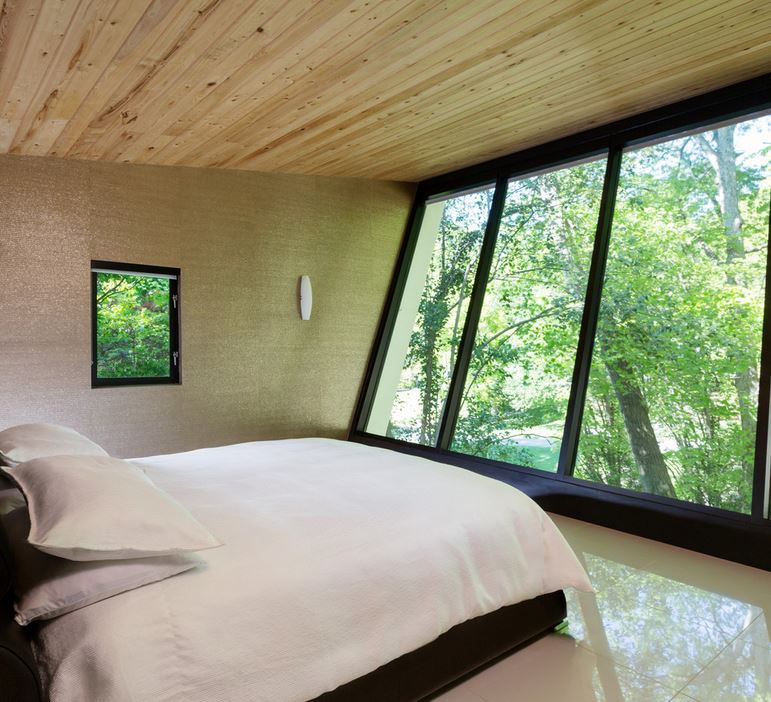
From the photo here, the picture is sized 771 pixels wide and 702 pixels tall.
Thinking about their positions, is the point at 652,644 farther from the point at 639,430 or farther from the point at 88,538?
the point at 88,538

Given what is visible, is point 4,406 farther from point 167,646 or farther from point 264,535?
point 167,646

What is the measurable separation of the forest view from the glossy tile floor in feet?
2.41

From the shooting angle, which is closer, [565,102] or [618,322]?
[565,102]

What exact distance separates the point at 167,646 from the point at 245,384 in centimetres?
356

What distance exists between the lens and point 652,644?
2285 mm

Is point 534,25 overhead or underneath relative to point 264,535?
overhead

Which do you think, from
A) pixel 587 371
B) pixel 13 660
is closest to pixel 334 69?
pixel 587 371

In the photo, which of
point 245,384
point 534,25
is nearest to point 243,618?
point 534,25

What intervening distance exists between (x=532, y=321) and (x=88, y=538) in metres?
3.74

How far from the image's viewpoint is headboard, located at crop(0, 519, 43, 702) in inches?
45.8

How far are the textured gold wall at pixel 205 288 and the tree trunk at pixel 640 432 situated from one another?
91.8 inches

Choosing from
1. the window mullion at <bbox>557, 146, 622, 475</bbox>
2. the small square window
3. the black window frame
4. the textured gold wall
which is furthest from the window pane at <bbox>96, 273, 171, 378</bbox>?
the window mullion at <bbox>557, 146, 622, 475</bbox>

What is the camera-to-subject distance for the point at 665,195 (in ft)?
13.1

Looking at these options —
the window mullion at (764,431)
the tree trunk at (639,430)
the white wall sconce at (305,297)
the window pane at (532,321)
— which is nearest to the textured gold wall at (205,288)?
the white wall sconce at (305,297)
